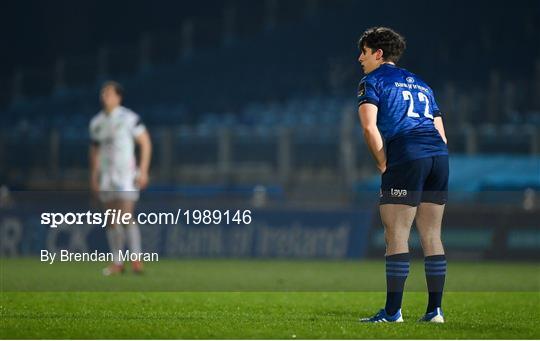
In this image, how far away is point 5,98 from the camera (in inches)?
1163

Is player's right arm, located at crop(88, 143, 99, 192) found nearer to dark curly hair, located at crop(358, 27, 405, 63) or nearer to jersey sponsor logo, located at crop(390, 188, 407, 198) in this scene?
dark curly hair, located at crop(358, 27, 405, 63)

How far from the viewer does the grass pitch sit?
7.53 m

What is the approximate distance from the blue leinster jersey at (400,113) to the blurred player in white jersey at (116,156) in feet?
21.4

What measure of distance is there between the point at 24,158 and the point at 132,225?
898 cm

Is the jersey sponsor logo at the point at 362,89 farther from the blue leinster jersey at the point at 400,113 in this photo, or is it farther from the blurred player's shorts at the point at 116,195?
the blurred player's shorts at the point at 116,195

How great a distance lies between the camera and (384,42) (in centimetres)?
801

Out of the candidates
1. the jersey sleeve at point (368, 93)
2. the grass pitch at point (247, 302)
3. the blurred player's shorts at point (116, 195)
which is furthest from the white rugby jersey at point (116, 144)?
the jersey sleeve at point (368, 93)

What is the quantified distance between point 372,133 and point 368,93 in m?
0.31

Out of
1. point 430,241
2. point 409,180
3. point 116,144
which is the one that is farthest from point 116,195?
point 409,180

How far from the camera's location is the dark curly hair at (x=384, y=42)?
8.00 metres

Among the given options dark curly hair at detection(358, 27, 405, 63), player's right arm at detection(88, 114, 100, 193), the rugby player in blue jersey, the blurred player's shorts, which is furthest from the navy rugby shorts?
player's right arm at detection(88, 114, 100, 193)

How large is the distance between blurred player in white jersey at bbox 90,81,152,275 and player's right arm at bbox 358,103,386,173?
663 centimetres

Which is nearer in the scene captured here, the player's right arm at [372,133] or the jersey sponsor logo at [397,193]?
the player's right arm at [372,133]

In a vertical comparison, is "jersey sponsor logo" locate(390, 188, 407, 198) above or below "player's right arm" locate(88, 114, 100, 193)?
below
